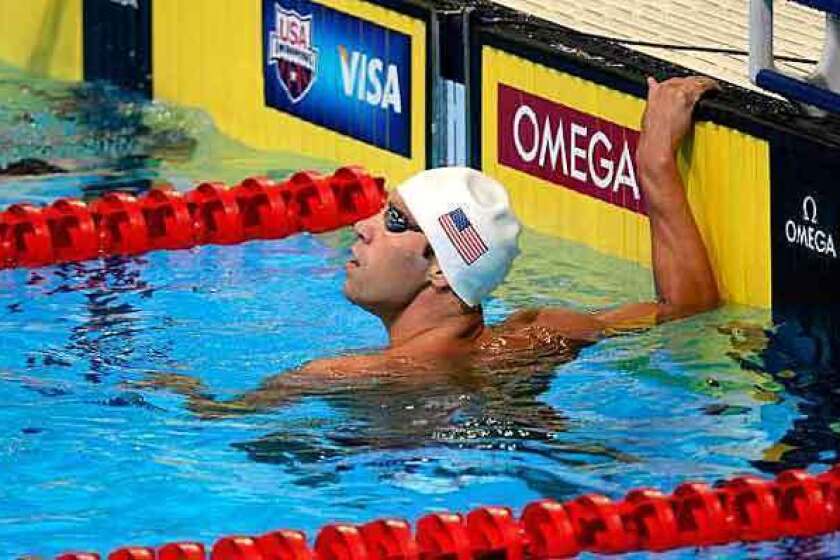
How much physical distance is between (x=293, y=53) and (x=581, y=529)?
363 centimetres

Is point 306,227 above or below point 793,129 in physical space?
below

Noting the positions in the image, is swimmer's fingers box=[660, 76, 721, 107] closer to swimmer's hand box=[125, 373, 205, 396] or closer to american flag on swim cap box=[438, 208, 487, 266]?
american flag on swim cap box=[438, 208, 487, 266]

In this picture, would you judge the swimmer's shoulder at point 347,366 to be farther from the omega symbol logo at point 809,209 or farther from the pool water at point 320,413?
the omega symbol logo at point 809,209

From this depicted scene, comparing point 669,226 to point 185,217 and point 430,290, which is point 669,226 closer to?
point 430,290

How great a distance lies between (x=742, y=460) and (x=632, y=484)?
0.29 meters

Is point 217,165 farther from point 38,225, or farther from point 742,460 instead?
point 742,460

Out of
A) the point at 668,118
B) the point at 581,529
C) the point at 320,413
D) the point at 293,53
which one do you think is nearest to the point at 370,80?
the point at 293,53

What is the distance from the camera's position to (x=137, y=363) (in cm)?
586

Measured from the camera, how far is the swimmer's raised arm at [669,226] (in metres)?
5.91

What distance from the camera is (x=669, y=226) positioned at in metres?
5.99

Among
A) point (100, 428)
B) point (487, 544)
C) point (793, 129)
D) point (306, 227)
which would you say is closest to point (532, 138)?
point (306, 227)

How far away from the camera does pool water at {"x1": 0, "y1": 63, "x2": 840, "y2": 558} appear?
4930 mm

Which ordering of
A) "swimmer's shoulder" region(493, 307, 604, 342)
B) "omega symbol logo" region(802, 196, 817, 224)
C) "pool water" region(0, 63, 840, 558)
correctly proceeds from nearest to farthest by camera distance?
"pool water" region(0, 63, 840, 558) < "swimmer's shoulder" region(493, 307, 604, 342) < "omega symbol logo" region(802, 196, 817, 224)

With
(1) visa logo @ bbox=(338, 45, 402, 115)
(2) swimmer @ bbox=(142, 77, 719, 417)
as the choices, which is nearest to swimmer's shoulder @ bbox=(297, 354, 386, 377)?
(2) swimmer @ bbox=(142, 77, 719, 417)
